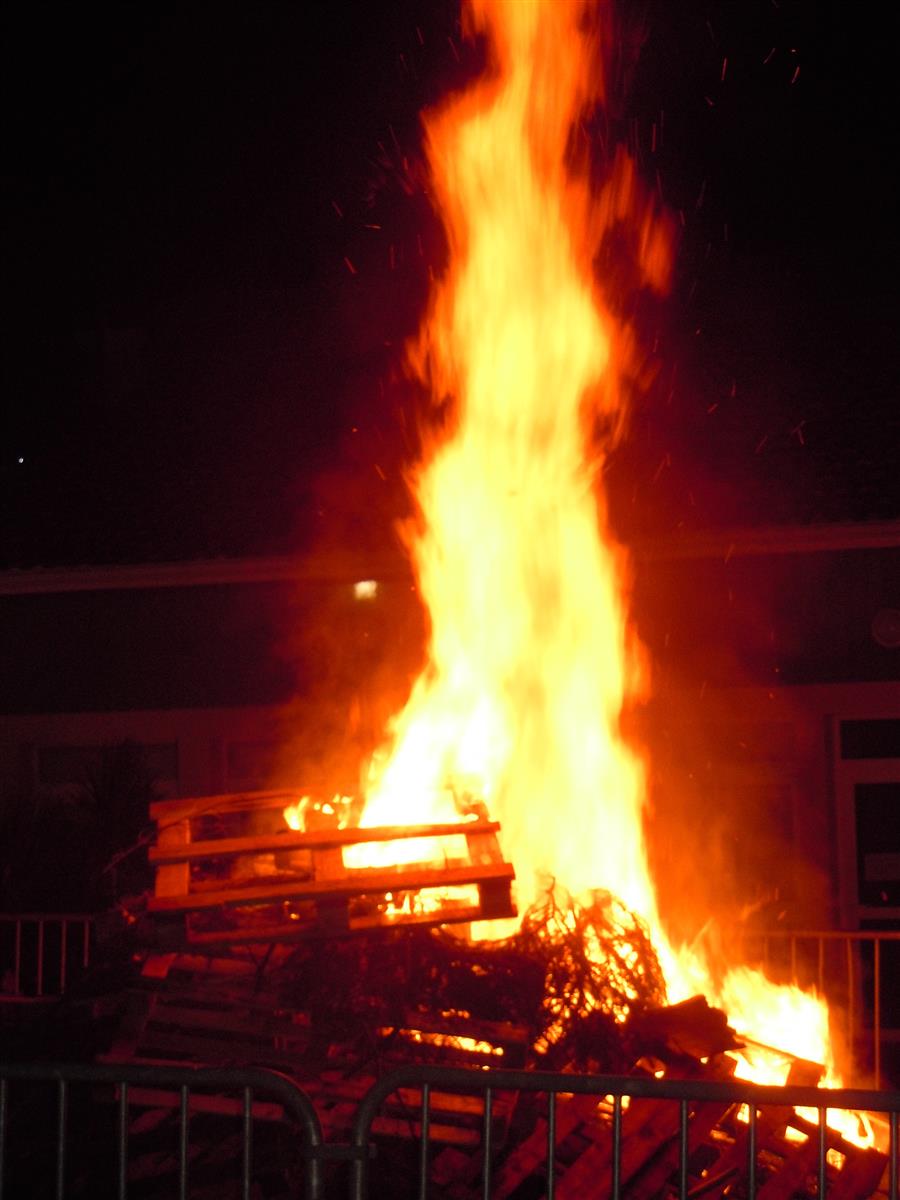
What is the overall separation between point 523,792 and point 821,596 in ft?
12.3

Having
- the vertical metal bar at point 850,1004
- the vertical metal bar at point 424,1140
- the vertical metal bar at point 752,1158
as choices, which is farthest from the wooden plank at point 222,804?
the vertical metal bar at point 850,1004

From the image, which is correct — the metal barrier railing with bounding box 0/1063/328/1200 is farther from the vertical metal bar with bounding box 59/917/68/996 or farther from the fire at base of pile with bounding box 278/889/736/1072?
the vertical metal bar with bounding box 59/917/68/996

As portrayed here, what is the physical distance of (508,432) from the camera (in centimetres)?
941

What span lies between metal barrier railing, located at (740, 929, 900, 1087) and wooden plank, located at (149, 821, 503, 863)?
3.33 m

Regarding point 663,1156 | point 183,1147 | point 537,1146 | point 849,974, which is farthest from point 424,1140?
point 849,974

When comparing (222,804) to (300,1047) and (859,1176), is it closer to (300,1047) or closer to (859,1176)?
(300,1047)

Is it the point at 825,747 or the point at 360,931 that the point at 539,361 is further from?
the point at 360,931

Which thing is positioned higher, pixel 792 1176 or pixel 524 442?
pixel 524 442

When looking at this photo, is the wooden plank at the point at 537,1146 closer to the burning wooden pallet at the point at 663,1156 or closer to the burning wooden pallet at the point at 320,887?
the burning wooden pallet at the point at 663,1156

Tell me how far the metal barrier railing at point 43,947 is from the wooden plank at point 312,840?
10.6 ft

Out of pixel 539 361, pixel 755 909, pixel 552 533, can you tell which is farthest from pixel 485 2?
pixel 755 909

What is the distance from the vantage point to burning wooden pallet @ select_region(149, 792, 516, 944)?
589 centimetres

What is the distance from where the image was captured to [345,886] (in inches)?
232

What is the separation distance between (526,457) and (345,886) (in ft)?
14.4
